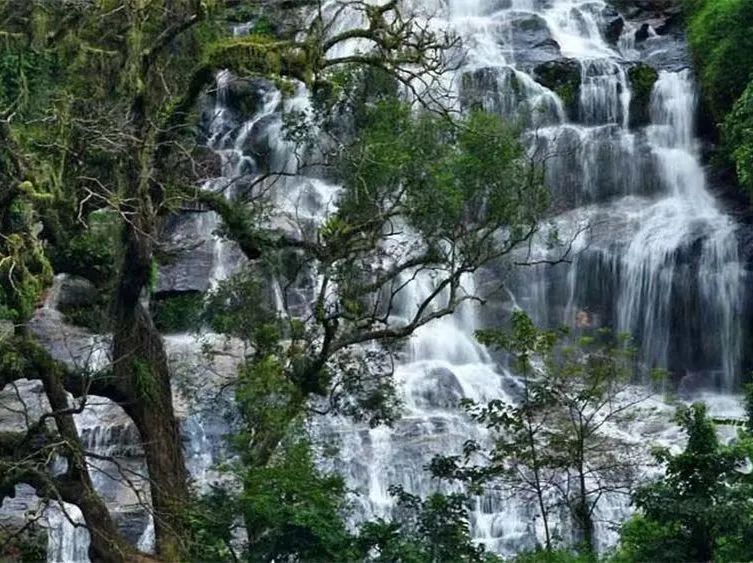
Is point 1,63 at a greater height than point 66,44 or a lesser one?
greater

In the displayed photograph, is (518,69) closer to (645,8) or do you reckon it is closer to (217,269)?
(645,8)

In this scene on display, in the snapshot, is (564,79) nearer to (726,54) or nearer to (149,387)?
(726,54)

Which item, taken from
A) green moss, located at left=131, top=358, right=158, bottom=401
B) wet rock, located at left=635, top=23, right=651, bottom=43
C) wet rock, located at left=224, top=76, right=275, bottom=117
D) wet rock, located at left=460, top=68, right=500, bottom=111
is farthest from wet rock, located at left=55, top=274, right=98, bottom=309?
wet rock, located at left=635, top=23, right=651, bottom=43

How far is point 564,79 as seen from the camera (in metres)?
26.9

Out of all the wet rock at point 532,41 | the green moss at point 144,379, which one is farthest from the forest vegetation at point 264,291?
the wet rock at point 532,41

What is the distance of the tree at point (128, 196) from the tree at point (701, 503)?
4357 millimetres

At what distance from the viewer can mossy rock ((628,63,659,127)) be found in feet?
86.4

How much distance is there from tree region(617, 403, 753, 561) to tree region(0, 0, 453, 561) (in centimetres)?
436

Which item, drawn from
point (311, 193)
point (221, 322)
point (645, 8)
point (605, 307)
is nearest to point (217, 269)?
point (311, 193)

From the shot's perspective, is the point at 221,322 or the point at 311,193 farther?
the point at 311,193

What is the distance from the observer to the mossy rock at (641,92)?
2633cm

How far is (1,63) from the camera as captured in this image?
25.7 m

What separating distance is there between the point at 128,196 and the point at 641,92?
1622 cm

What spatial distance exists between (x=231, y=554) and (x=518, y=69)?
17.1 m
